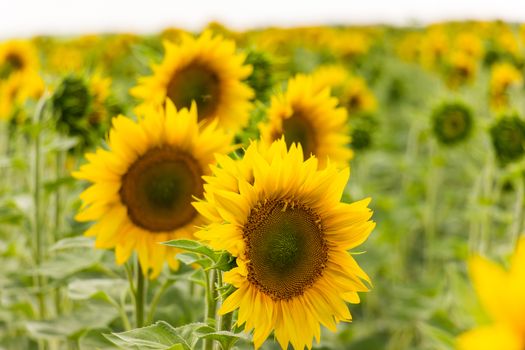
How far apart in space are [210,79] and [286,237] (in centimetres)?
93

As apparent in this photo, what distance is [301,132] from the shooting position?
6.80 ft

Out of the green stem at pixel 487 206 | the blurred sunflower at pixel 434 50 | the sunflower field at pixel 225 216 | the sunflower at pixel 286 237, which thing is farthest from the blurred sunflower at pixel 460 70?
the sunflower at pixel 286 237

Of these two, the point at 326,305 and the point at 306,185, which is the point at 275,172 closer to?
the point at 306,185

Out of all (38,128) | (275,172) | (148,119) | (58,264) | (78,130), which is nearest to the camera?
(275,172)

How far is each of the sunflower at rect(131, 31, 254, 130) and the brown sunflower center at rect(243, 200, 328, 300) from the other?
0.73 metres

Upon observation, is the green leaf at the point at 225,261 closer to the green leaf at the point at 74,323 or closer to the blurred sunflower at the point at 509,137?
the green leaf at the point at 74,323

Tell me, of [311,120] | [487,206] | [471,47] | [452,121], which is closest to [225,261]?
[311,120]

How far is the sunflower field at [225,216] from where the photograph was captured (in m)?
1.23

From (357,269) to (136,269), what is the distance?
65 cm

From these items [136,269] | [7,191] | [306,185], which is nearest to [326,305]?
[306,185]

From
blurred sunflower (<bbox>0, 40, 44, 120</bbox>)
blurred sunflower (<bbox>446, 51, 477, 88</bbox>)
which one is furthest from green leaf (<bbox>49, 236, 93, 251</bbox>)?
blurred sunflower (<bbox>446, 51, 477, 88</bbox>)

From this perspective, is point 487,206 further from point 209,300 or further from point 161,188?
point 209,300

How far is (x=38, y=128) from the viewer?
2.05 m

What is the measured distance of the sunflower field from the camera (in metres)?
1.23
